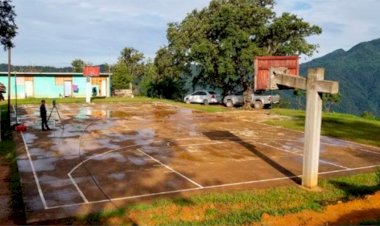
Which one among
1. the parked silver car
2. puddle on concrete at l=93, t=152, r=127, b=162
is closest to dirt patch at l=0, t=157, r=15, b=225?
puddle on concrete at l=93, t=152, r=127, b=162

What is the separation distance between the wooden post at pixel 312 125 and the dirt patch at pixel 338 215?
2.14 metres

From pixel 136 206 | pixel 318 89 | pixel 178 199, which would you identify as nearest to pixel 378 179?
pixel 318 89

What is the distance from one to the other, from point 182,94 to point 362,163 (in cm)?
4245

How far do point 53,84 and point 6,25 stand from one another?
110 ft

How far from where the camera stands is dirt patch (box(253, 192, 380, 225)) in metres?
9.75

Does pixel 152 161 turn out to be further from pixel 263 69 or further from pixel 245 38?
pixel 245 38

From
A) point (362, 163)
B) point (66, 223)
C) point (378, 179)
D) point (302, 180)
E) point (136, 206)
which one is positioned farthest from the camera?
point (362, 163)

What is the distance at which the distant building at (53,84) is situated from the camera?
170 feet

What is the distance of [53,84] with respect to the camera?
53.7m

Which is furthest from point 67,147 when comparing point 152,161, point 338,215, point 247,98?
point 247,98

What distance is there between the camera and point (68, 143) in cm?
2123

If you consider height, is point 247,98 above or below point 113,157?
above

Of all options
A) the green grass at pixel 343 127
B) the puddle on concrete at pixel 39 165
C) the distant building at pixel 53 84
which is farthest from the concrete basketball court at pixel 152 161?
the distant building at pixel 53 84

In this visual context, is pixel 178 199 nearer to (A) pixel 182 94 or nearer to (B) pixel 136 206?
(B) pixel 136 206
